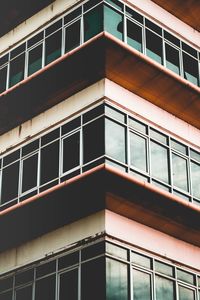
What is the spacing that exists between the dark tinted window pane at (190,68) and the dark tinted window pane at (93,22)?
382cm

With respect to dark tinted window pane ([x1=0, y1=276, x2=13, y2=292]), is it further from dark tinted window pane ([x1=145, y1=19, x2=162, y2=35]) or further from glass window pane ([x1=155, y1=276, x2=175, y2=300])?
dark tinted window pane ([x1=145, y1=19, x2=162, y2=35])

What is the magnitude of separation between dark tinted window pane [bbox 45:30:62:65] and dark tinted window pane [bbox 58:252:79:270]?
23.6 ft

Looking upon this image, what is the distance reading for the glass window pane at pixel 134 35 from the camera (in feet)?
75.0

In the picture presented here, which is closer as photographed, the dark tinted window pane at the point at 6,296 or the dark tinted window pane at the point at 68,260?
the dark tinted window pane at the point at 68,260

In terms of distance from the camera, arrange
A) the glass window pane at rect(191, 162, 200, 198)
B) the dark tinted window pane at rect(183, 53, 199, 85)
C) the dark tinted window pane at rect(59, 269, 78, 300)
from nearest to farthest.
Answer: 1. the dark tinted window pane at rect(59, 269, 78, 300)
2. the glass window pane at rect(191, 162, 200, 198)
3. the dark tinted window pane at rect(183, 53, 199, 85)

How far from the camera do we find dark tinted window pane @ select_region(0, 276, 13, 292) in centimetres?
2130

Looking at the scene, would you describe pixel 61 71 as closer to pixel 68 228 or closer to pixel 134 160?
pixel 134 160

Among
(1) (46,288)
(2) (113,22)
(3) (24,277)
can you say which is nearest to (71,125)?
(2) (113,22)

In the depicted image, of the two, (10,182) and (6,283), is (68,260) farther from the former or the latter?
(10,182)

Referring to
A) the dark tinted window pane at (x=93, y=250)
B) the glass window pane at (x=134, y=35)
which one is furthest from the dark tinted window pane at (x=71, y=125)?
the dark tinted window pane at (x=93, y=250)

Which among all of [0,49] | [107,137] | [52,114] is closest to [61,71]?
[52,114]

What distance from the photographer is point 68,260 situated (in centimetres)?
1967

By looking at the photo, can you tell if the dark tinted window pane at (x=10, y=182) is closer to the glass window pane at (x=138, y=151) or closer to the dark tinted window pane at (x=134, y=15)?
the glass window pane at (x=138, y=151)

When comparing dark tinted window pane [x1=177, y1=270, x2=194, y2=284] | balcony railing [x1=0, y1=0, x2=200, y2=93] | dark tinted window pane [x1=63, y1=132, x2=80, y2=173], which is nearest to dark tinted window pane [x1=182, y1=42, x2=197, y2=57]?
balcony railing [x1=0, y1=0, x2=200, y2=93]
